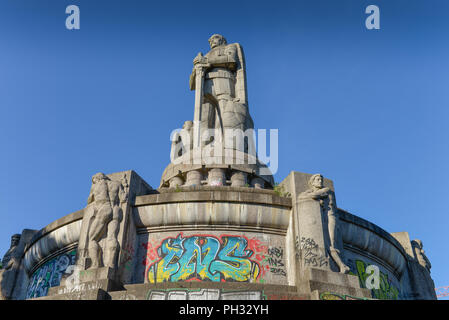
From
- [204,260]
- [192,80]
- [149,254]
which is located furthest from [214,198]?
[192,80]

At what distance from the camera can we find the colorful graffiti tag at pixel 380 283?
12291 millimetres

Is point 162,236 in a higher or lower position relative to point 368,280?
higher

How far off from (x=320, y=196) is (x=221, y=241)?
2.75 metres

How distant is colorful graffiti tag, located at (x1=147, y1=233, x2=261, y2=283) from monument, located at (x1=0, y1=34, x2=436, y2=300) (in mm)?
25

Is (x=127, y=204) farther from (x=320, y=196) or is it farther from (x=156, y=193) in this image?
(x=320, y=196)

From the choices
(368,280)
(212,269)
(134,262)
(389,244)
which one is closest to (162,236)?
(134,262)

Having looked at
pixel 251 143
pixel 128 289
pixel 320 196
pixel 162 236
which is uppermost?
pixel 251 143

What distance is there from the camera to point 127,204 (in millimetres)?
11867

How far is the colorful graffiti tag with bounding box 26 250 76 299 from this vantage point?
495 inches

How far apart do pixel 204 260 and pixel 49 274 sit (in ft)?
15.6

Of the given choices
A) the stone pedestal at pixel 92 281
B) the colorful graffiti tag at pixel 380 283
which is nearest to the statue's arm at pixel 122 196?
the stone pedestal at pixel 92 281

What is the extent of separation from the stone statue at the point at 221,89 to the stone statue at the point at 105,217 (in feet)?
20.5

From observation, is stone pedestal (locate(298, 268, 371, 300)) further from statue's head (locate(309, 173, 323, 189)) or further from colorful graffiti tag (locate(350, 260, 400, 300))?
statue's head (locate(309, 173, 323, 189))

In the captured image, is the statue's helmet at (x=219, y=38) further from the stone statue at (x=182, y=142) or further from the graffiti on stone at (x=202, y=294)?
the graffiti on stone at (x=202, y=294)
